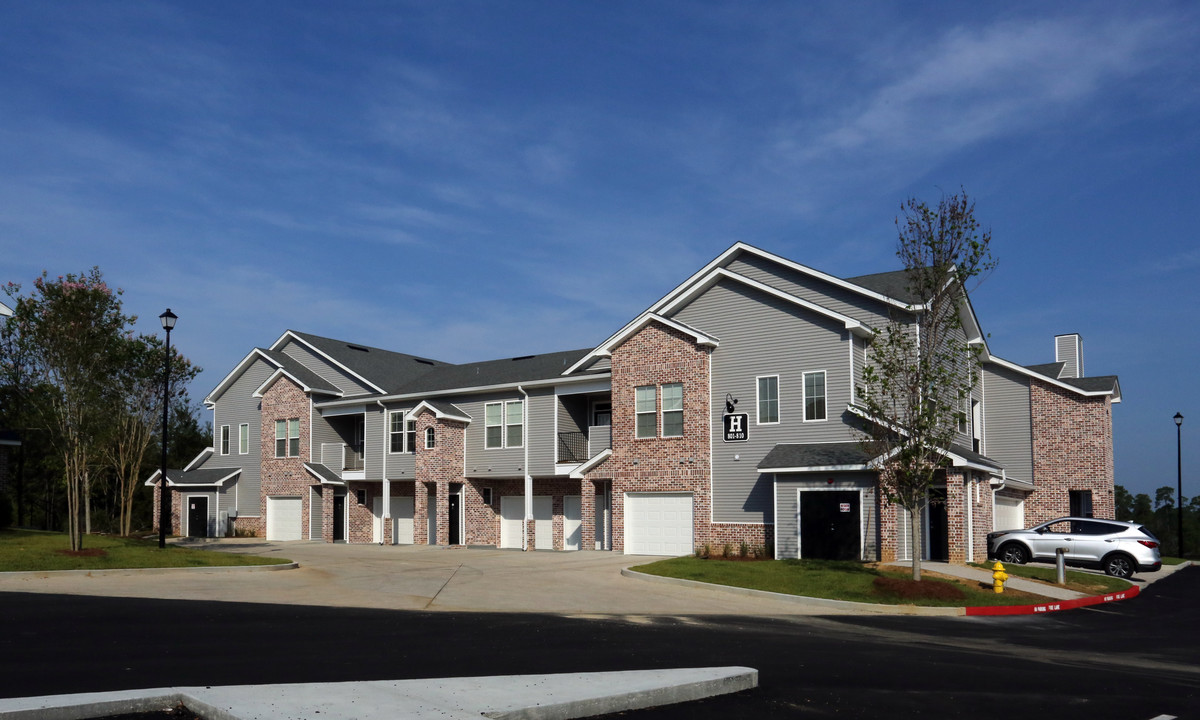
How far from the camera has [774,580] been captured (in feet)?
72.3

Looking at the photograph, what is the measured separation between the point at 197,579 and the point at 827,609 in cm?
1391

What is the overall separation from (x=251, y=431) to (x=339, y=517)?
6.83 meters

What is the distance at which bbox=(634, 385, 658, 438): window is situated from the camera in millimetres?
31359

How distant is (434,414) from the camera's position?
123 feet

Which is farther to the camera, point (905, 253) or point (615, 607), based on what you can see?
point (905, 253)

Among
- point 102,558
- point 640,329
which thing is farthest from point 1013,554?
point 102,558

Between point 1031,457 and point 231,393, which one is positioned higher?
point 231,393

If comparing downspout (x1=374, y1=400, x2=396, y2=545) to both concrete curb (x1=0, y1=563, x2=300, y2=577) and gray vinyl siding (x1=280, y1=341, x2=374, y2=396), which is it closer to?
gray vinyl siding (x1=280, y1=341, x2=374, y2=396)

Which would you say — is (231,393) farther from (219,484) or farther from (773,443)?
(773,443)

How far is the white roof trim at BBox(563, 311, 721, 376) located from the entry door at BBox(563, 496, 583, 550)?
5447mm

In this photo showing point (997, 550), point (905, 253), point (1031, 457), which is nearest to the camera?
point (905, 253)

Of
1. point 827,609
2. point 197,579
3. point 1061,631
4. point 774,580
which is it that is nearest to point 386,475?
point 197,579

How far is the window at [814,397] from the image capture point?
93.3 ft

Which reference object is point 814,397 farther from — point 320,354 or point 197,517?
point 197,517
